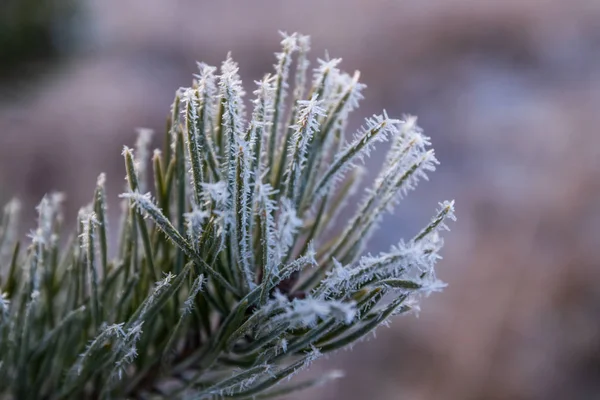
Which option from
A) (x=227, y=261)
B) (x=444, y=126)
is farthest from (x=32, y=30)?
(x=227, y=261)

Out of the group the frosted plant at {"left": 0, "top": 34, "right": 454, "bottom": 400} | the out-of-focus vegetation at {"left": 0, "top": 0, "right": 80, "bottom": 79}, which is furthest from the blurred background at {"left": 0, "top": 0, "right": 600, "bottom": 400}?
the frosted plant at {"left": 0, "top": 34, "right": 454, "bottom": 400}

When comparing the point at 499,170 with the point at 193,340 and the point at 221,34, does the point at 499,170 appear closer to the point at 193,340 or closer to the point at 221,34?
the point at 221,34

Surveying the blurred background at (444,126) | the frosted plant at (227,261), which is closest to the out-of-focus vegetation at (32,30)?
the blurred background at (444,126)

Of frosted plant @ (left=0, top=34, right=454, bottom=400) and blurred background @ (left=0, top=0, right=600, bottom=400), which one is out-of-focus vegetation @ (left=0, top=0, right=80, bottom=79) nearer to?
blurred background @ (left=0, top=0, right=600, bottom=400)

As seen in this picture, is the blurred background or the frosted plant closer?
the frosted plant

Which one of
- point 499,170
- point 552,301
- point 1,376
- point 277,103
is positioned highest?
point 499,170

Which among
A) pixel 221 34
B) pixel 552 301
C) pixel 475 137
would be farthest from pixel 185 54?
pixel 552 301

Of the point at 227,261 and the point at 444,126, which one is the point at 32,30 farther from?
the point at 227,261

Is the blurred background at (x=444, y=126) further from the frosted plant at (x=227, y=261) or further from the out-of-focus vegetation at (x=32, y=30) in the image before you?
the frosted plant at (x=227, y=261)
